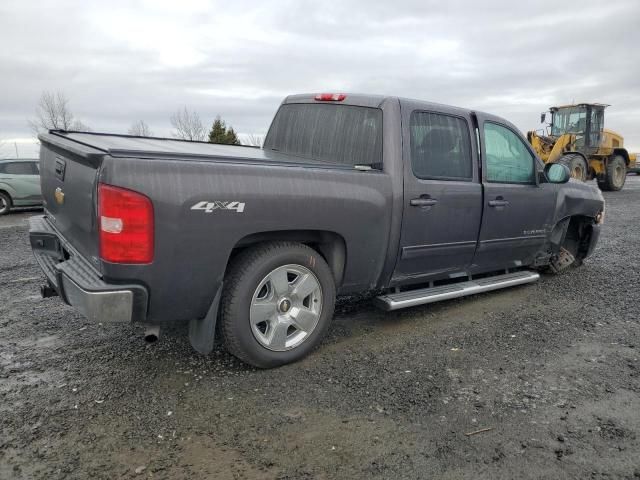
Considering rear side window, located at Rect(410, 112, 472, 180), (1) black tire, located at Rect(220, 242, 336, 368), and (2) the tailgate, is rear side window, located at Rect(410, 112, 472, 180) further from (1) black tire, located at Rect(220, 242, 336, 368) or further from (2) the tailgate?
(2) the tailgate

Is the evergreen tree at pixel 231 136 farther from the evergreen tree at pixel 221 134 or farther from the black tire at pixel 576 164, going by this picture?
the black tire at pixel 576 164

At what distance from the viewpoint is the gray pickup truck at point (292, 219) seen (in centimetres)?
276

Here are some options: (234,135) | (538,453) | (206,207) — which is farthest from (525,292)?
(234,135)

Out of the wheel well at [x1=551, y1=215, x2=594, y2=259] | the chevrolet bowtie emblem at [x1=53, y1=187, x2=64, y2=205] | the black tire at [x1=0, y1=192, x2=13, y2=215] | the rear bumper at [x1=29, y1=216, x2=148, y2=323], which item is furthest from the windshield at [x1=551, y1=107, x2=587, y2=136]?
the rear bumper at [x1=29, y1=216, x2=148, y2=323]

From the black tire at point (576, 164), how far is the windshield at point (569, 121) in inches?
61.8

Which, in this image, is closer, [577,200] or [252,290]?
[252,290]

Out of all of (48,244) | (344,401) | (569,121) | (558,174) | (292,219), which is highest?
(569,121)

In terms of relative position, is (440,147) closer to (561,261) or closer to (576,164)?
(561,261)

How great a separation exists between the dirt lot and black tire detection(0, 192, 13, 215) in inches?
384

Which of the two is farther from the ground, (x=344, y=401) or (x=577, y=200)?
(x=577, y=200)

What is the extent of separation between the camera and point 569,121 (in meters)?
19.0

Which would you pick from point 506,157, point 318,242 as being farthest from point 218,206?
point 506,157

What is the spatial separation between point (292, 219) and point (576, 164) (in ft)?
56.2

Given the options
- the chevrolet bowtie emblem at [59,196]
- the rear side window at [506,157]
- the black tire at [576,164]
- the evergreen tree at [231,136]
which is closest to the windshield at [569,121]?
the black tire at [576,164]
